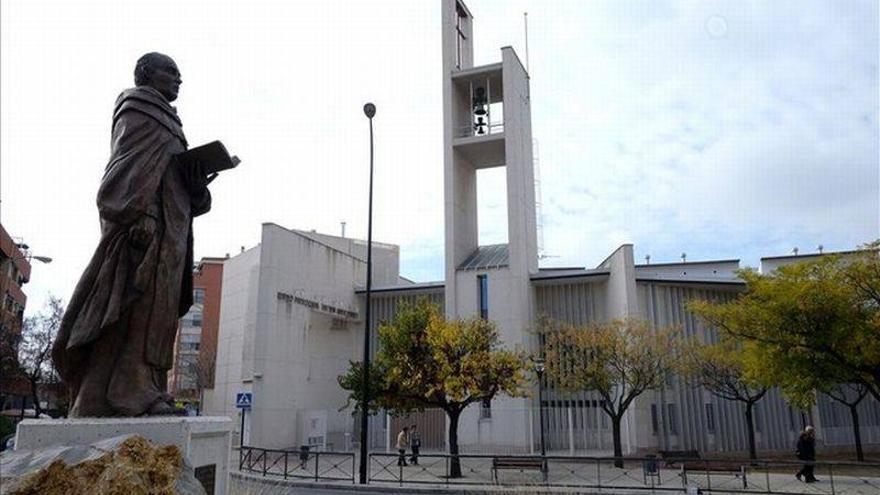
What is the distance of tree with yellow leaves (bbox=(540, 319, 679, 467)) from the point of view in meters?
25.2

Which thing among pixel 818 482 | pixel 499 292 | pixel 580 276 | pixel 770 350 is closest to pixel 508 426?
pixel 499 292

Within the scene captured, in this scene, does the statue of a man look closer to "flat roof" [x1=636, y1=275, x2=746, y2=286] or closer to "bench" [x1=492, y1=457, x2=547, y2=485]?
"bench" [x1=492, y1=457, x2=547, y2=485]

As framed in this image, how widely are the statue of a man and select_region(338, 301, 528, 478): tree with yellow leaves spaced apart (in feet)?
53.7

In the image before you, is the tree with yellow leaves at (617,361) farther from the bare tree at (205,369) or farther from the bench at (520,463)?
the bare tree at (205,369)

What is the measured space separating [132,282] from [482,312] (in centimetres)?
2782

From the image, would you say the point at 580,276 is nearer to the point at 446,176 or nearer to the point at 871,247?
the point at 446,176

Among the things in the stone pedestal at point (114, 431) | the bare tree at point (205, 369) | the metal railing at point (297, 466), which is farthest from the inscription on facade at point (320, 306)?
the stone pedestal at point (114, 431)

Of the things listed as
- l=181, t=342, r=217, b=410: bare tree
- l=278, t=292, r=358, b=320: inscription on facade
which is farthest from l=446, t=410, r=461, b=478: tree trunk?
l=181, t=342, r=217, b=410: bare tree

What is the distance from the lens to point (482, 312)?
108 feet

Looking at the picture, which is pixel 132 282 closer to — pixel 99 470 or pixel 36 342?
pixel 99 470

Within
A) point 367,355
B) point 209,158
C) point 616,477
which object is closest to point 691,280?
point 616,477

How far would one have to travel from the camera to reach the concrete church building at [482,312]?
102ft

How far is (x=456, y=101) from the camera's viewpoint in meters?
35.7

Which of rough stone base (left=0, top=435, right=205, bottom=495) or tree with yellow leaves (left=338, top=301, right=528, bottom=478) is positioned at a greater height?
tree with yellow leaves (left=338, top=301, right=528, bottom=478)
